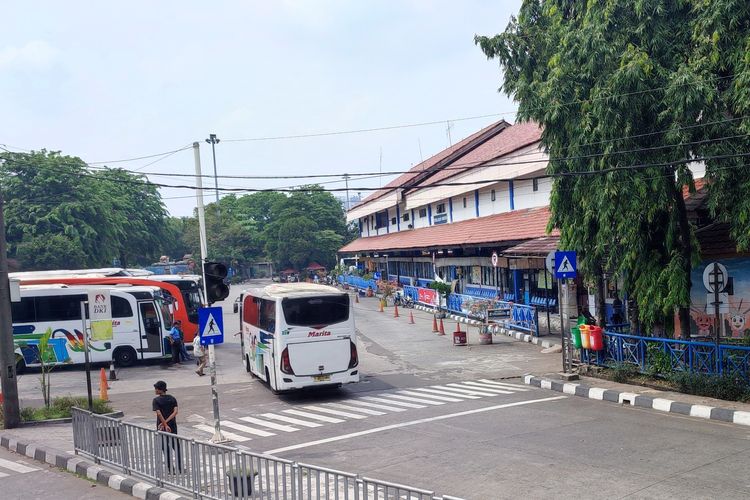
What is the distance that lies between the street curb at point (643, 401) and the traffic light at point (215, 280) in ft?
28.2

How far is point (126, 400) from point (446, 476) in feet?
37.8

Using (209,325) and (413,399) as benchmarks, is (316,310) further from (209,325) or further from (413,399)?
(209,325)

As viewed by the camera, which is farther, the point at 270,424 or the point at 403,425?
the point at 270,424

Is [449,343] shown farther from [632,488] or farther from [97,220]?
[97,220]

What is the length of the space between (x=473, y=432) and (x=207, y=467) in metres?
5.02

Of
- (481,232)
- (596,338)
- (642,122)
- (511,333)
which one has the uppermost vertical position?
(642,122)

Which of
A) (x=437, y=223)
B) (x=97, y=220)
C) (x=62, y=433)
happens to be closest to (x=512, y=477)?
(x=62, y=433)

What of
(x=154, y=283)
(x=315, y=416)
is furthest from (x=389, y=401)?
(x=154, y=283)

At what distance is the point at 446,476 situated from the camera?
10.1 meters

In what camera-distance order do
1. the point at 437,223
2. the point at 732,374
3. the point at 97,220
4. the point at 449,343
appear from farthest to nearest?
1. the point at 97,220
2. the point at 437,223
3. the point at 449,343
4. the point at 732,374

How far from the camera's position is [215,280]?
41.4ft

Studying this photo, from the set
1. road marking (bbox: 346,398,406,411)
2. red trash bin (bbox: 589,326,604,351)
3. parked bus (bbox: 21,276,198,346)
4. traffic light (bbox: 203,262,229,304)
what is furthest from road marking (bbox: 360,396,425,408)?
parked bus (bbox: 21,276,198,346)

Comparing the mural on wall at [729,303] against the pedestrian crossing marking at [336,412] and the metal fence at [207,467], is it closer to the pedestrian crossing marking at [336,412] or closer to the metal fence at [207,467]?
the pedestrian crossing marking at [336,412]

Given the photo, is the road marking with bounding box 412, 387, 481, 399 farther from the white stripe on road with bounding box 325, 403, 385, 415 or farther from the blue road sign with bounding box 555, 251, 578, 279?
the blue road sign with bounding box 555, 251, 578, 279
